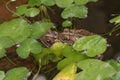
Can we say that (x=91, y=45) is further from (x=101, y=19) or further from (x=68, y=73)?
(x=101, y=19)

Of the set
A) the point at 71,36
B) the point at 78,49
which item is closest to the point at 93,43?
the point at 78,49

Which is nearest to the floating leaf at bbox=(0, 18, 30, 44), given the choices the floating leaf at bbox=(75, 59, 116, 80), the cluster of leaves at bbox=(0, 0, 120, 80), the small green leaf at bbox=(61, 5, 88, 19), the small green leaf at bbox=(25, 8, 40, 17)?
the cluster of leaves at bbox=(0, 0, 120, 80)

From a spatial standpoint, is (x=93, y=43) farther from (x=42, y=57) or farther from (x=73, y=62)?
(x=42, y=57)

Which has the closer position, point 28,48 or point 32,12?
point 28,48

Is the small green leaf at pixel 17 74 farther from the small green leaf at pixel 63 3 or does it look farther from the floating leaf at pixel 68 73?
the small green leaf at pixel 63 3

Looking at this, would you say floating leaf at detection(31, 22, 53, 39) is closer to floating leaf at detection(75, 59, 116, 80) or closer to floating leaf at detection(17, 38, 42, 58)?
floating leaf at detection(17, 38, 42, 58)

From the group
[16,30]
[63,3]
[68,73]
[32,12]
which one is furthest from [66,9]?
[68,73]
